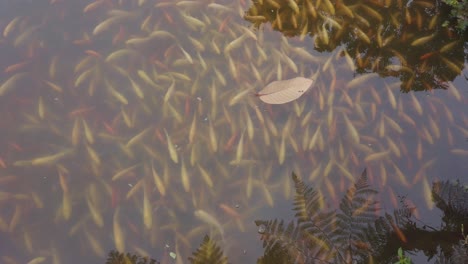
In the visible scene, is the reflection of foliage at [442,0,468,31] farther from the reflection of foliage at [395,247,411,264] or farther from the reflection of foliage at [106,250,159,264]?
the reflection of foliage at [106,250,159,264]

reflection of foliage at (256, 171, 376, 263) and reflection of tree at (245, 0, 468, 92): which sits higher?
reflection of tree at (245, 0, 468, 92)

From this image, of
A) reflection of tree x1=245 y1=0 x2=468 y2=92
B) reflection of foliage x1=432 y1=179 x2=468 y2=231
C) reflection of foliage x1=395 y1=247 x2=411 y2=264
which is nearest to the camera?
reflection of foliage x1=395 y1=247 x2=411 y2=264

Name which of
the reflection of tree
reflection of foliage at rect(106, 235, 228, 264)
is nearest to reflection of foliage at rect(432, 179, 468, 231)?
the reflection of tree

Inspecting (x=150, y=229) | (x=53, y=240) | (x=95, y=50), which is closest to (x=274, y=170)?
(x=150, y=229)

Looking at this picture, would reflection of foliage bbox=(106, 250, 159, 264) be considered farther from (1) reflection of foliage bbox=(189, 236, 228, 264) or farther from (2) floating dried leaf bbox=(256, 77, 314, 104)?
(2) floating dried leaf bbox=(256, 77, 314, 104)

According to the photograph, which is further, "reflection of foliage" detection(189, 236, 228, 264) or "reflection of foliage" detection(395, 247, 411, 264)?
"reflection of foliage" detection(189, 236, 228, 264)

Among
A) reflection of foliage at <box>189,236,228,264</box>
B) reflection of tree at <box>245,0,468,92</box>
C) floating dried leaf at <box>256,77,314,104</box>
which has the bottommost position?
reflection of foliage at <box>189,236,228,264</box>

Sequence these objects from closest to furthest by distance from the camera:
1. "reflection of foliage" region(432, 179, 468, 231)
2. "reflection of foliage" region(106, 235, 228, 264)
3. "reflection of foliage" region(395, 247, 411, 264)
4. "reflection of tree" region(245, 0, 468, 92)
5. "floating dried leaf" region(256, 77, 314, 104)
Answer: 1. "reflection of foliage" region(395, 247, 411, 264)
2. "reflection of foliage" region(106, 235, 228, 264)
3. "reflection of foliage" region(432, 179, 468, 231)
4. "floating dried leaf" region(256, 77, 314, 104)
5. "reflection of tree" region(245, 0, 468, 92)
